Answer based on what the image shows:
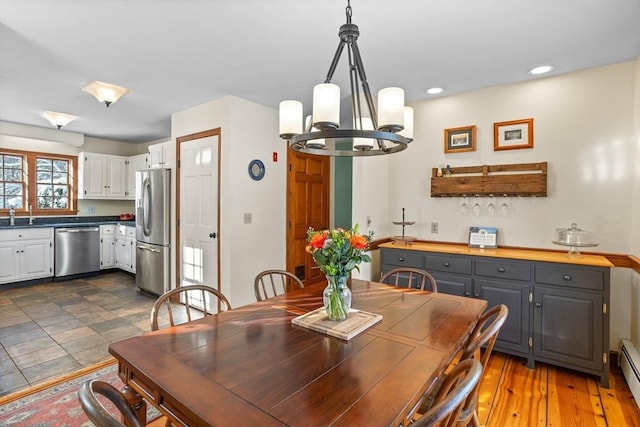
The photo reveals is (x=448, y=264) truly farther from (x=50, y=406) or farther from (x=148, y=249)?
A: (x=148, y=249)

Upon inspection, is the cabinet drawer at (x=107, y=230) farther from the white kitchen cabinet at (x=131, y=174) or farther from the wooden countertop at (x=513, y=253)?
the wooden countertop at (x=513, y=253)

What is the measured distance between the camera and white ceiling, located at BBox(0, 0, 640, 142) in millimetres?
1939

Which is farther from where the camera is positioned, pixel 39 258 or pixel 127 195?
pixel 127 195

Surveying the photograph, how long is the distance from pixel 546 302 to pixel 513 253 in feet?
1.50

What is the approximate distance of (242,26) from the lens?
2.14 metres

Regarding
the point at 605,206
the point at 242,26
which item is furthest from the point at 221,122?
the point at 605,206

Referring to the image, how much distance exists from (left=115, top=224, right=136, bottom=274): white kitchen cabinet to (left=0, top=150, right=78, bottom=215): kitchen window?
1.02 m

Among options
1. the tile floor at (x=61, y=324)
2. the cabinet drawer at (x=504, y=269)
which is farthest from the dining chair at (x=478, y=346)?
the tile floor at (x=61, y=324)

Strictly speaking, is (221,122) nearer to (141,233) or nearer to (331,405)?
(141,233)

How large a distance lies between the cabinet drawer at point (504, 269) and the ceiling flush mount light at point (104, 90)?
3.88 metres

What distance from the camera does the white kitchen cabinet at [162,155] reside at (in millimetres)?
4305

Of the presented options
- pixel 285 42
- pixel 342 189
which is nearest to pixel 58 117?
pixel 285 42

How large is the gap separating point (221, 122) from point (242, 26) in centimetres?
156

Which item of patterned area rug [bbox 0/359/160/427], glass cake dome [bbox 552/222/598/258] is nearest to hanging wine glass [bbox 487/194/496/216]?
glass cake dome [bbox 552/222/598/258]
